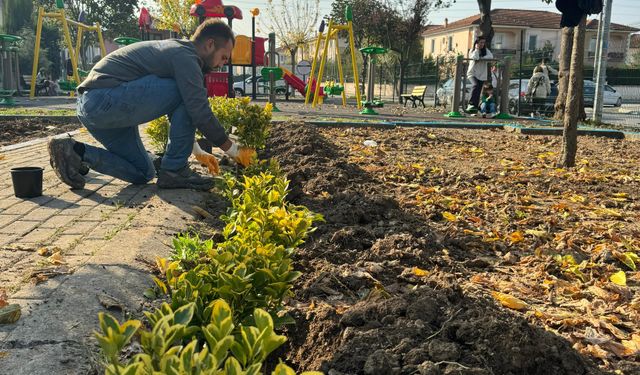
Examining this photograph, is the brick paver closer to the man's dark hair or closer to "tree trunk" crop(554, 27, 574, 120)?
the man's dark hair

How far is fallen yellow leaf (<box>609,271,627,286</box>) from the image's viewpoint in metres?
2.65

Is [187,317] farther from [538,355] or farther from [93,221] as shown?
[93,221]

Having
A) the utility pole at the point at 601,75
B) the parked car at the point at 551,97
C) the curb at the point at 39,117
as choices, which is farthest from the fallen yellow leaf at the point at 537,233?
the parked car at the point at 551,97

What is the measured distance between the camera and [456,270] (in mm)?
2742

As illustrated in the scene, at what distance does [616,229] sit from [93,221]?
3.26 m

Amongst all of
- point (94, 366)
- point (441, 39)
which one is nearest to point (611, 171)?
point (94, 366)

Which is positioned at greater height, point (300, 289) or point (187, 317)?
point (187, 317)

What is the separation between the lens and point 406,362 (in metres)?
1.60

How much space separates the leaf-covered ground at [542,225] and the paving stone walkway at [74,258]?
1.57 m

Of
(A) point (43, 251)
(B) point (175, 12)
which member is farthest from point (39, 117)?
(B) point (175, 12)

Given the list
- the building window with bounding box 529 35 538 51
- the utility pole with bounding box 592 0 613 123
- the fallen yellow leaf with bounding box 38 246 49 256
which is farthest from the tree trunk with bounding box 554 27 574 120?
the building window with bounding box 529 35 538 51

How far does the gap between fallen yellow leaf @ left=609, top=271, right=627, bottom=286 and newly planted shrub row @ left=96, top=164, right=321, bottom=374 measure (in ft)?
5.07

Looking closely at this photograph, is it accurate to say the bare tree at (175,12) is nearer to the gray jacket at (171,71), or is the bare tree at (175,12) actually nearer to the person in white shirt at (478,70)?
the person in white shirt at (478,70)

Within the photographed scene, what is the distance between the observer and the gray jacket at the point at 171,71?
4062 millimetres
